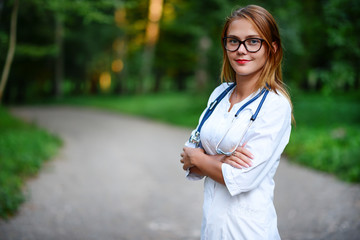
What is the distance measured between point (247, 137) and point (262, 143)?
94mm

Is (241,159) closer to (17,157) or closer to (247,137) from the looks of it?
(247,137)

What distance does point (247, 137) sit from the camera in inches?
73.2

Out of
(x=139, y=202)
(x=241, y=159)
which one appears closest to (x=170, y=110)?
(x=139, y=202)

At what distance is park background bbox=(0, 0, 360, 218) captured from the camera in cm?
734

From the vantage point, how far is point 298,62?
46.3ft

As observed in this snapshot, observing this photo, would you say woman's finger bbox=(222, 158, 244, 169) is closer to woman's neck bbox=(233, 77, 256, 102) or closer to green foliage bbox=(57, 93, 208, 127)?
woman's neck bbox=(233, 77, 256, 102)

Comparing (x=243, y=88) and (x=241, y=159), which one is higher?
(x=243, y=88)

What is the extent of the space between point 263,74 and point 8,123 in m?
12.0

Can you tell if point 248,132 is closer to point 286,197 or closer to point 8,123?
point 286,197

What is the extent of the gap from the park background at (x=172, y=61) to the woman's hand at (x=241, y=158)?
29.6 inches

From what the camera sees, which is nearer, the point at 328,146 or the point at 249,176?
the point at 249,176

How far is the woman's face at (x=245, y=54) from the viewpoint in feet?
6.25

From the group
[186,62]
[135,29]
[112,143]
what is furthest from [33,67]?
[112,143]

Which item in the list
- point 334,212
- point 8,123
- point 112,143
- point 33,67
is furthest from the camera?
point 33,67
